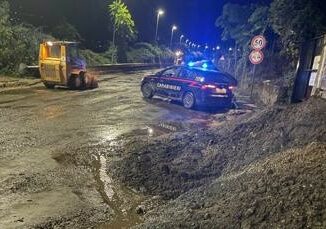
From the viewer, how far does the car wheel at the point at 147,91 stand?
17.8 metres

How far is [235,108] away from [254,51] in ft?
8.32

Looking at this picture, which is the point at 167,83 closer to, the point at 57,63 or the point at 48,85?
the point at 57,63

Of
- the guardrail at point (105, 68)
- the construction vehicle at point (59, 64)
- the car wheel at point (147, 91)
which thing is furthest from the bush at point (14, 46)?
the car wheel at point (147, 91)

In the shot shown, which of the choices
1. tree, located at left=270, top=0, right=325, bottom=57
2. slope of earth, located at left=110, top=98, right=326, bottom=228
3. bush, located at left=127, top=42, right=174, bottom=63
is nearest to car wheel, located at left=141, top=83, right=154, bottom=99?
tree, located at left=270, top=0, right=325, bottom=57

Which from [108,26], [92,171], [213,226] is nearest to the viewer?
[213,226]

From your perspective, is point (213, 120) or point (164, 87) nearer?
point (213, 120)

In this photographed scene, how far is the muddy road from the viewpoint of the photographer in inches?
208

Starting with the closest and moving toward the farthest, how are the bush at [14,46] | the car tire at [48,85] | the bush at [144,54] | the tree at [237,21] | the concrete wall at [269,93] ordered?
the concrete wall at [269,93]
the car tire at [48,85]
the bush at [14,46]
the tree at [237,21]
the bush at [144,54]

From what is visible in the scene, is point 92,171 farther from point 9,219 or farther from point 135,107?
point 135,107

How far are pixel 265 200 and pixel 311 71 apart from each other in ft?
21.4

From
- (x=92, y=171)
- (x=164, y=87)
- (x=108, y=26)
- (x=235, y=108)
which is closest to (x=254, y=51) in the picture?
(x=235, y=108)

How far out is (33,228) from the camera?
4742mm

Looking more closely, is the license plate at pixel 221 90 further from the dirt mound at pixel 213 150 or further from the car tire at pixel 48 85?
the car tire at pixel 48 85

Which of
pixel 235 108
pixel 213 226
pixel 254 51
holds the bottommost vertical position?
pixel 235 108
